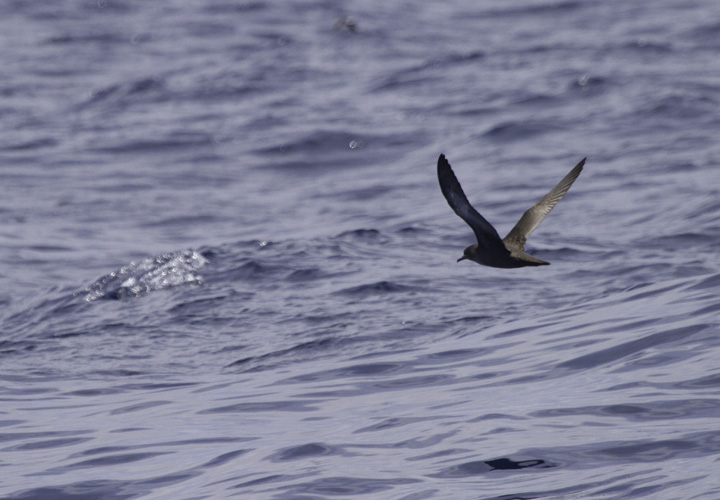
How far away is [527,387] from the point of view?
8.33 m

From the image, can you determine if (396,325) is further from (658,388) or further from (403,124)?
(403,124)

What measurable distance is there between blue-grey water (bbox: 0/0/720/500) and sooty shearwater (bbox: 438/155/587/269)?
2.96ft

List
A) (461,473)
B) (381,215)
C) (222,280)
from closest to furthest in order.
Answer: (461,473) → (222,280) → (381,215)

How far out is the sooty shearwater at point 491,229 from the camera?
7266mm

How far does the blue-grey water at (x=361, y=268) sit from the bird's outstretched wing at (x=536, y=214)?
95cm

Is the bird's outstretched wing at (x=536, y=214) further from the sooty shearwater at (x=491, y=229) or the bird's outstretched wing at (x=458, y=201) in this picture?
the bird's outstretched wing at (x=458, y=201)

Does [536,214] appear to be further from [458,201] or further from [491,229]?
[458,201]

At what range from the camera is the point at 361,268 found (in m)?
12.8

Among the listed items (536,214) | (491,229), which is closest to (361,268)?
(536,214)

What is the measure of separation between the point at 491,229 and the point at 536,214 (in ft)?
5.65

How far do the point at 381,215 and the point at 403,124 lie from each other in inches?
208

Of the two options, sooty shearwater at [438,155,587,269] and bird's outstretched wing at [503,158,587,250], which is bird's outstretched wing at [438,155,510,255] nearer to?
sooty shearwater at [438,155,587,269]

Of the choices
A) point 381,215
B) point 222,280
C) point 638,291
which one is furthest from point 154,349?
point 381,215

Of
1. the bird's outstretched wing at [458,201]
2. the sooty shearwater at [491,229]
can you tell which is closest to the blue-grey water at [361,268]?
the sooty shearwater at [491,229]
